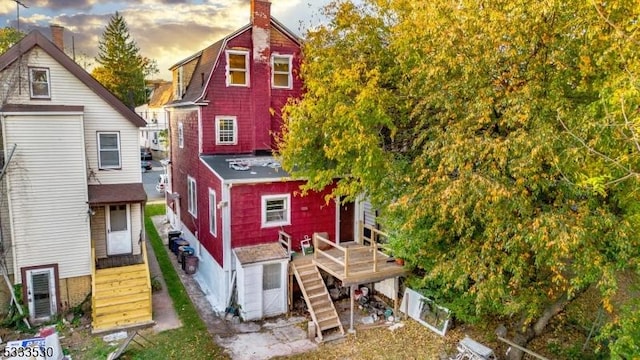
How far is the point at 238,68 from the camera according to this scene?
63.4 ft

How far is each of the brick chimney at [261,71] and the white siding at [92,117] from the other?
231 inches

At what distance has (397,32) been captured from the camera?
45.6 feet

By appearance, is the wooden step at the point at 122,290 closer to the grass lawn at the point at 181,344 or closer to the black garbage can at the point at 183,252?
the grass lawn at the point at 181,344

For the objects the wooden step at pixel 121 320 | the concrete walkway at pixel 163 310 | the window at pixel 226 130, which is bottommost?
the concrete walkway at pixel 163 310

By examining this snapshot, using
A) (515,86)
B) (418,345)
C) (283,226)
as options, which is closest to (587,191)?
(515,86)

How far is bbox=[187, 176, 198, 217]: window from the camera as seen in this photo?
66.0ft

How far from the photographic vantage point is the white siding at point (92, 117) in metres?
Result: 14.1

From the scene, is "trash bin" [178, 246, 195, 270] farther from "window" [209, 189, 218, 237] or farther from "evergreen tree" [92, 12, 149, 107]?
"evergreen tree" [92, 12, 149, 107]

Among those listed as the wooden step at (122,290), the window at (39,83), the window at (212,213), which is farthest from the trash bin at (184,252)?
the window at (39,83)

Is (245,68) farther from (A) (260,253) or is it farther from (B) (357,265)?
(B) (357,265)

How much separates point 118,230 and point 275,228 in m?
6.19

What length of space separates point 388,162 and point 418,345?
5978 mm

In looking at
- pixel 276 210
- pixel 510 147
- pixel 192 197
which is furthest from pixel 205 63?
pixel 510 147

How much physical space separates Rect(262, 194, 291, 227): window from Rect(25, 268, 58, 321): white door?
300 inches
